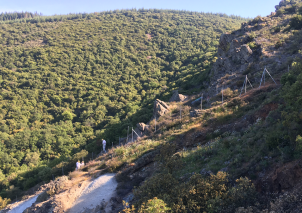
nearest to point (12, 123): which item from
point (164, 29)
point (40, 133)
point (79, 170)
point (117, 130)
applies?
point (40, 133)

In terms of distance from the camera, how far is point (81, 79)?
56844 mm

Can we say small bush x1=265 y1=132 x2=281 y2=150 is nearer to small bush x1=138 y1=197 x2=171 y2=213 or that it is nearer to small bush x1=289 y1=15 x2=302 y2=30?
small bush x1=138 y1=197 x2=171 y2=213

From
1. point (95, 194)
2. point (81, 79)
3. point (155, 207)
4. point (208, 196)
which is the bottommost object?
point (95, 194)

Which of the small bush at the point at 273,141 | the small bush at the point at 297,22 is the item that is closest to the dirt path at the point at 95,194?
the small bush at the point at 273,141

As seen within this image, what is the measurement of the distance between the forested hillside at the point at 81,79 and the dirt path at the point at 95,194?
10339 mm

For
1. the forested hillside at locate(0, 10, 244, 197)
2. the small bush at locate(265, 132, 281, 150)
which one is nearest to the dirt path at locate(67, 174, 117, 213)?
the small bush at locate(265, 132, 281, 150)

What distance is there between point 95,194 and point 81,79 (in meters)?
50.1

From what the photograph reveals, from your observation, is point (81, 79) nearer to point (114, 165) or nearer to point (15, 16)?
Answer: point (114, 165)

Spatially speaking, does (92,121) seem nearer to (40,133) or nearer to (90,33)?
(40,133)

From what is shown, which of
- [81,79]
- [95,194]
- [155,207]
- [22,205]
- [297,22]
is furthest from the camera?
[81,79]

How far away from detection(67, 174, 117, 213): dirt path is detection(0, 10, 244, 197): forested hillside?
1034 centimetres

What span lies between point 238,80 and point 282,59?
4.40 meters

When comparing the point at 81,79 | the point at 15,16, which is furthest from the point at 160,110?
the point at 15,16

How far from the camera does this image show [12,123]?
41.2 metres
